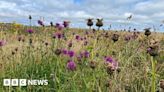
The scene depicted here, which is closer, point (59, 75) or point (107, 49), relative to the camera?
point (59, 75)

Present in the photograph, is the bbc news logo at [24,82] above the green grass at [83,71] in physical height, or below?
below

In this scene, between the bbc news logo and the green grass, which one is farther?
the bbc news logo

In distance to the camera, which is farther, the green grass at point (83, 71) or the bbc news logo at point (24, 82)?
the bbc news logo at point (24, 82)

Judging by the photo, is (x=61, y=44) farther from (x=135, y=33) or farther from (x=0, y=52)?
(x=135, y=33)

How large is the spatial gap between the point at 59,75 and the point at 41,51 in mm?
1035

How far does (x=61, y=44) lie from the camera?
16.9 feet

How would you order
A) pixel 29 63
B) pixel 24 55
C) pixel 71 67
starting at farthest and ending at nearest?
pixel 24 55, pixel 29 63, pixel 71 67

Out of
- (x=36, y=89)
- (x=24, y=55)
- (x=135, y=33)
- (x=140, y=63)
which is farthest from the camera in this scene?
(x=135, y=33)

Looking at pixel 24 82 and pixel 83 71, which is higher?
pixel 83 71

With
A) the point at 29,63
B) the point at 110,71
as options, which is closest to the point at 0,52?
the point at 29,63

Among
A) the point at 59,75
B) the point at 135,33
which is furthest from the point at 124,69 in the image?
the point at 135,33

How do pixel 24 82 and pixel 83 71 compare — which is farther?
pixel 24 82

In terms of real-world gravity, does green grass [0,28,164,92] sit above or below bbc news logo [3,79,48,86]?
above

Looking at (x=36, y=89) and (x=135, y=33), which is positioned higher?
(x=135, y=33)
